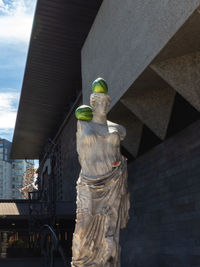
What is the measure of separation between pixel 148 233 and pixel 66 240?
13.2m

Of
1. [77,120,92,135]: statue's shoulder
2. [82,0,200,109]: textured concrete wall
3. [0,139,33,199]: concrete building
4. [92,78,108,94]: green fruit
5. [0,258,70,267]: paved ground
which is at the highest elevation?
[0,139,33,199]: concrete building

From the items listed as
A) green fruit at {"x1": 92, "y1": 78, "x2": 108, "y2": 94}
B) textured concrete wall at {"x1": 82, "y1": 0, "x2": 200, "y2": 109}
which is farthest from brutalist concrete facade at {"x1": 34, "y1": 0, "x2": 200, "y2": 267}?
green fruit at {"x1": 92, "y1": 78, "x2": 108, "y2": 94}

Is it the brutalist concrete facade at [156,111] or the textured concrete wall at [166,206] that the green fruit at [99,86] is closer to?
the brutalist concrete facade at [156,111]

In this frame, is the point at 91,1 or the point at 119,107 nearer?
the point at 119,107

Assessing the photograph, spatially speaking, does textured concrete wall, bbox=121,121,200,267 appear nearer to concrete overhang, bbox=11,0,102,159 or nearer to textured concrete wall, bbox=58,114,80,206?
concrete overhang, bbox=11,0,102,159

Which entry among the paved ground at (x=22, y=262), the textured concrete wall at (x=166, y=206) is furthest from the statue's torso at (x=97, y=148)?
the paved ground at (x=22, y=262)

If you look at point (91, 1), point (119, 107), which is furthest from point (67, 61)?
point (119, 107)

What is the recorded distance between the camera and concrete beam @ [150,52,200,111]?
7887 millimetres

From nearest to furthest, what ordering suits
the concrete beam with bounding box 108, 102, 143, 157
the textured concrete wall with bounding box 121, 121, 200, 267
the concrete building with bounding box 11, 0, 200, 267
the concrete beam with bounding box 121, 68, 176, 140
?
the concrete building with bounding box 11, 0, 200, 267
the textured concrete wall with bounding box 121, 121, 200, 267
the concrete beam with bounding box 121, 68, 176, 140
the concrete beam with bounding box 108, 102, 143, 157

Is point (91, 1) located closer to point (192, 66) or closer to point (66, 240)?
point (192, 66)

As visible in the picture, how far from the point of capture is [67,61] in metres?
18.2

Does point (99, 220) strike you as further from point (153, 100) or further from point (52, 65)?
point (52, 65)

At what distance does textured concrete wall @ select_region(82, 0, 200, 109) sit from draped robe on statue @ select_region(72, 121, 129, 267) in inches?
111

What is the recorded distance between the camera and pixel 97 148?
17.1 feet
